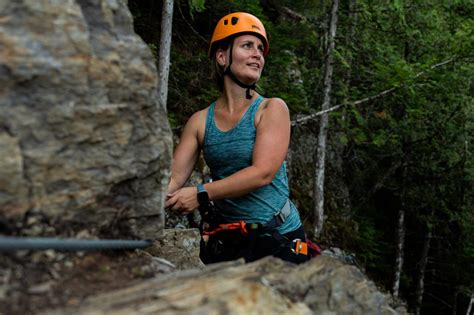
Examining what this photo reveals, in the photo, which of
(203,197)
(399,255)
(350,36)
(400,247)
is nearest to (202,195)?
(203,197)

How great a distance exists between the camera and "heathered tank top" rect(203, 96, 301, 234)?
141 inches

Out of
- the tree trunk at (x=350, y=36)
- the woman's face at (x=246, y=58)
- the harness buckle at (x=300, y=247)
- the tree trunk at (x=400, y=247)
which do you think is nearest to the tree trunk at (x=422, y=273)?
the tree trunk at (x=400, y=247)

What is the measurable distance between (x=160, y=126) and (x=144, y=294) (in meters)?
1.09

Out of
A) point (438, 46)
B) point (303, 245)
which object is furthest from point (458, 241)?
point (303, 245)

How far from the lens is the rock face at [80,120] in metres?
2.21

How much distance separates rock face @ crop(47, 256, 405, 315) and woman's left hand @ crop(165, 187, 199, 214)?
0.94 metres

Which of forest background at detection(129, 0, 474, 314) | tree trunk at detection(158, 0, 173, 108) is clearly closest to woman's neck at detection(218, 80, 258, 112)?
tree trunk at detection(158, 0, 173, 108)

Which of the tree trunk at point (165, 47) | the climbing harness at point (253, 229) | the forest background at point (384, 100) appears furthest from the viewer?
the forest background at point (384, 100)

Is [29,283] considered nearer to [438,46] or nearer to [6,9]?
[6,9]

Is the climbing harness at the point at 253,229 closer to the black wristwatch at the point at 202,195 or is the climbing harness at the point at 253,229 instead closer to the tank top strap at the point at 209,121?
the black wristwatch at the point at 202,195

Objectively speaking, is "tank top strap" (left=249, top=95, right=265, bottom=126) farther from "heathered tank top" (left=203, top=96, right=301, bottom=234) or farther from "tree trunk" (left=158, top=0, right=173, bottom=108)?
"tree trunk" (left=158, top=0, right=173, bottom=108)

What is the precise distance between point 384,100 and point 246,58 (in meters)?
11.8

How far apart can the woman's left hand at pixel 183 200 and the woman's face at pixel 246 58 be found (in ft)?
3.41

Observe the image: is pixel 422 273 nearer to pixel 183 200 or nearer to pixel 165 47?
pixel 165 47
